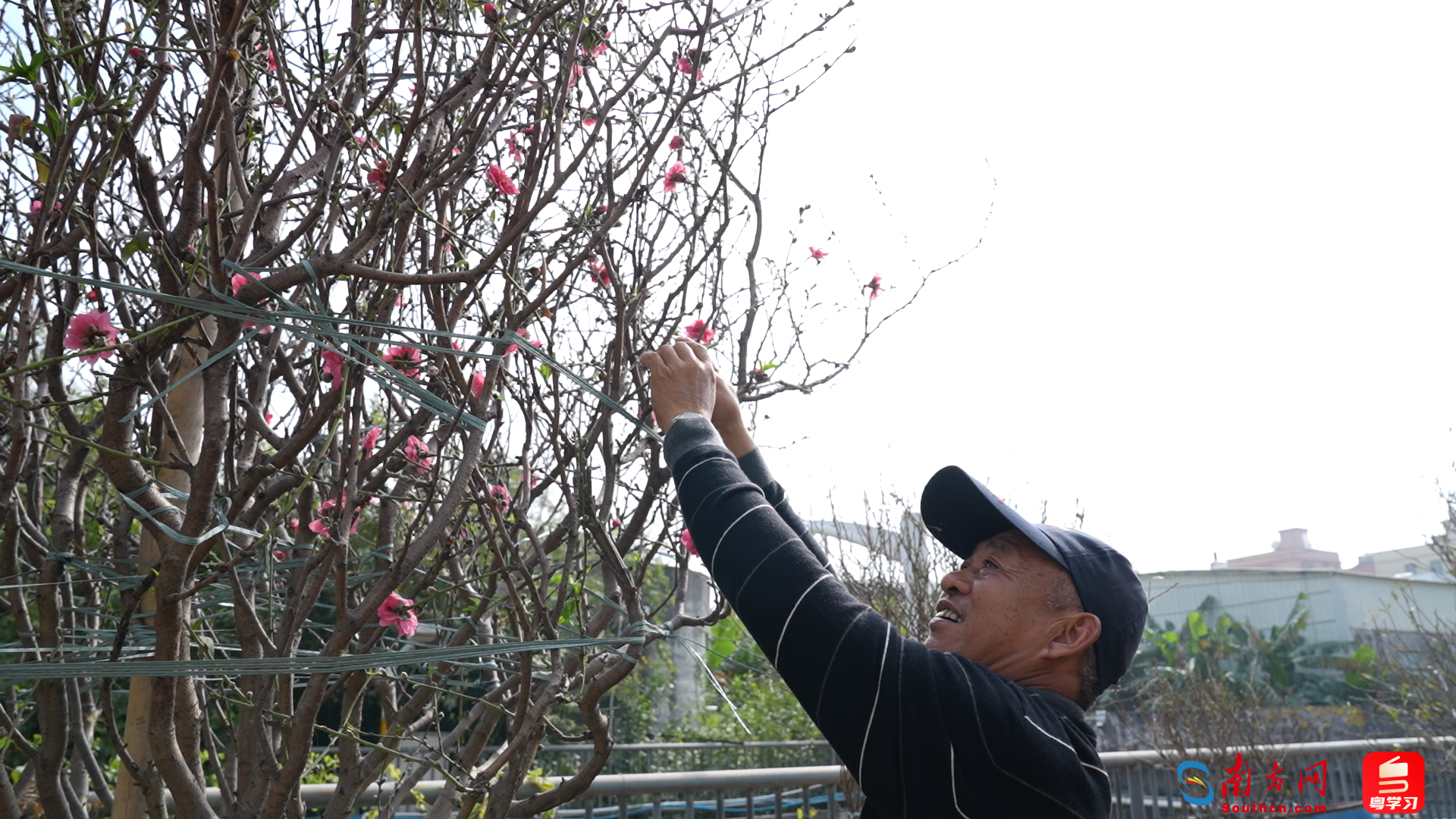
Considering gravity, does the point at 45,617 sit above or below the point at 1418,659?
above

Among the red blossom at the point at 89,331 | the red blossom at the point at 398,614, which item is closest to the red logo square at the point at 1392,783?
the red blossom at the point at 398,614

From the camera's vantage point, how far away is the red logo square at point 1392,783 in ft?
20.8

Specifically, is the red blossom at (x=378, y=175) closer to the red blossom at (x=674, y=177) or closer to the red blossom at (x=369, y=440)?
the red blossom at (x=369, y=440)

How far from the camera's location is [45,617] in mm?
2053

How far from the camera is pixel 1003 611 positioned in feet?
4.73

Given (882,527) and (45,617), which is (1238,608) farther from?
(45,617)

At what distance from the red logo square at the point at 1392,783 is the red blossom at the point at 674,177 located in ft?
20.0

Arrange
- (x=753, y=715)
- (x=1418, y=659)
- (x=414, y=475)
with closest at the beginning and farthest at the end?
(x=414, y=475), (x=1418, y=659), (x=753, y=715)

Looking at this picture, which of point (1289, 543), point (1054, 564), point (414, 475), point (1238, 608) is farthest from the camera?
point (1289, 543)

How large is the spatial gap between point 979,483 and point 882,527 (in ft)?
17.1

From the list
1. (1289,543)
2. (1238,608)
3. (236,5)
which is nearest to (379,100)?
(236,5)

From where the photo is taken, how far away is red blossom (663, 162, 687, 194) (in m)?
2.80

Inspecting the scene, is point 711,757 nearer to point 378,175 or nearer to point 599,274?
point 599,274

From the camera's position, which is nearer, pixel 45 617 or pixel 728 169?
pixel 45 617
